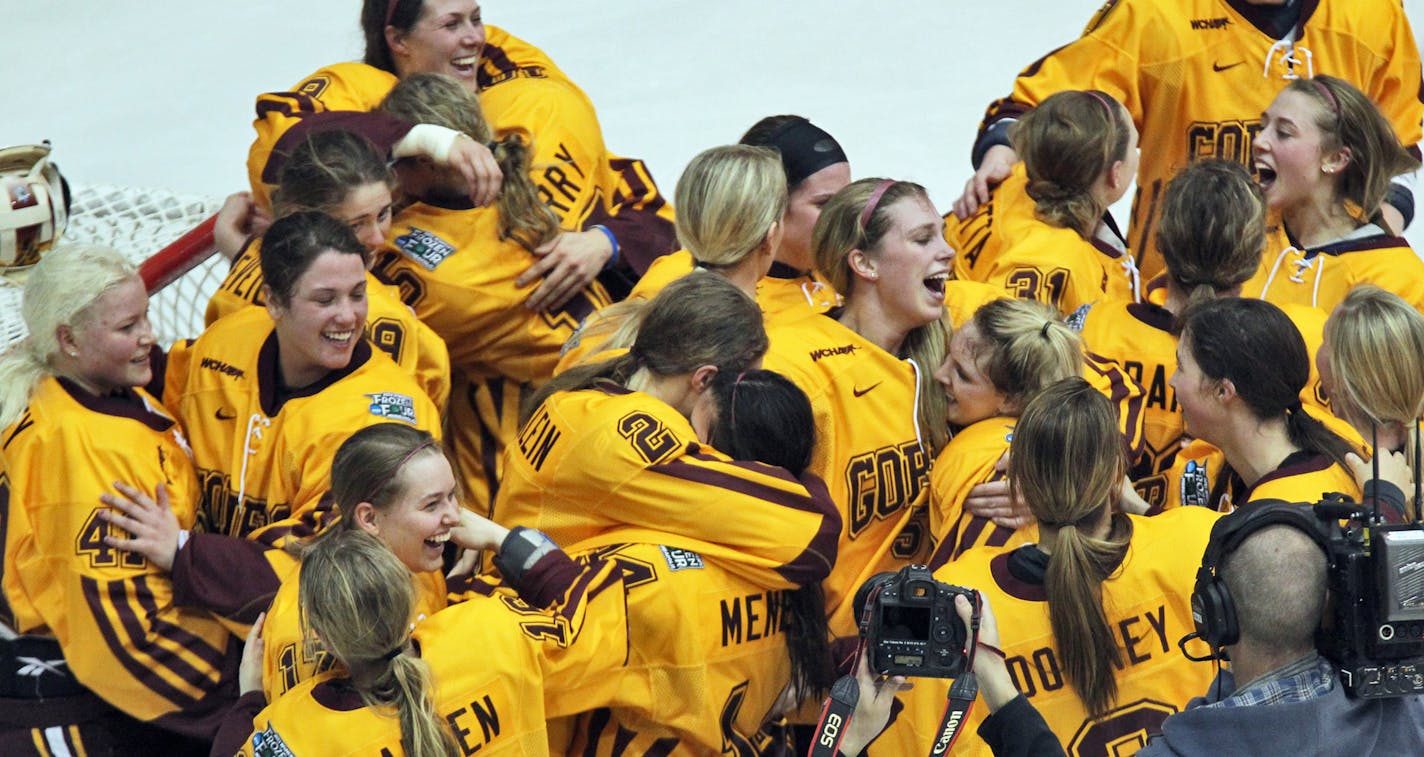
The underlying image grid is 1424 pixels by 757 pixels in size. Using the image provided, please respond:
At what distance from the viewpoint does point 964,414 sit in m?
3.25

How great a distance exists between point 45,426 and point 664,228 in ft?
4.78

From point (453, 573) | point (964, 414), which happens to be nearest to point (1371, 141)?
point (964, 414)

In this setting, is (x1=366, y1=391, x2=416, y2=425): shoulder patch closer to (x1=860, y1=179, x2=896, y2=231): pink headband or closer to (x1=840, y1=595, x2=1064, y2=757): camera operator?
(x1=860, y1=179, x2=896, y2=231): pink headband

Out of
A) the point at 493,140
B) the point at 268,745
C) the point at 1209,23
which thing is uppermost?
the point at 1209,23

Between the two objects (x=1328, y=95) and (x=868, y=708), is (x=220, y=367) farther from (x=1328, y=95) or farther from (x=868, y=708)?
(x=1328, y=95)

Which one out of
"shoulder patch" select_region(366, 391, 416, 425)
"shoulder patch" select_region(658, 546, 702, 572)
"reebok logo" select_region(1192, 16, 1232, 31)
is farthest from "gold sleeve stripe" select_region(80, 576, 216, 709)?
"reebok logo" select_region(1192, 16, 1232, 31)

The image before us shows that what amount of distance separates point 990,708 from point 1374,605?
60cm

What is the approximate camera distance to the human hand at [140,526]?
10.2 ft

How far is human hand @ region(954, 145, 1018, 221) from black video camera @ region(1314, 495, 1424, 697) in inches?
88.8

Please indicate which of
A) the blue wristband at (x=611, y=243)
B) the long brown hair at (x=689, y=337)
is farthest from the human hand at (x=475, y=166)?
the long brown hair at (x=689, y=337)

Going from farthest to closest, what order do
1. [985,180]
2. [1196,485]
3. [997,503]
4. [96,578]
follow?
1. [985,180]
2. [1196,485]
3. [96,578]
4. [997,503]

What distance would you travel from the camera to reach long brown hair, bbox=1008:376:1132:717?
102 inches

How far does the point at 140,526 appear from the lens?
3.10m

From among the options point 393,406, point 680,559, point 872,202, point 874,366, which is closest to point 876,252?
point 872,202
